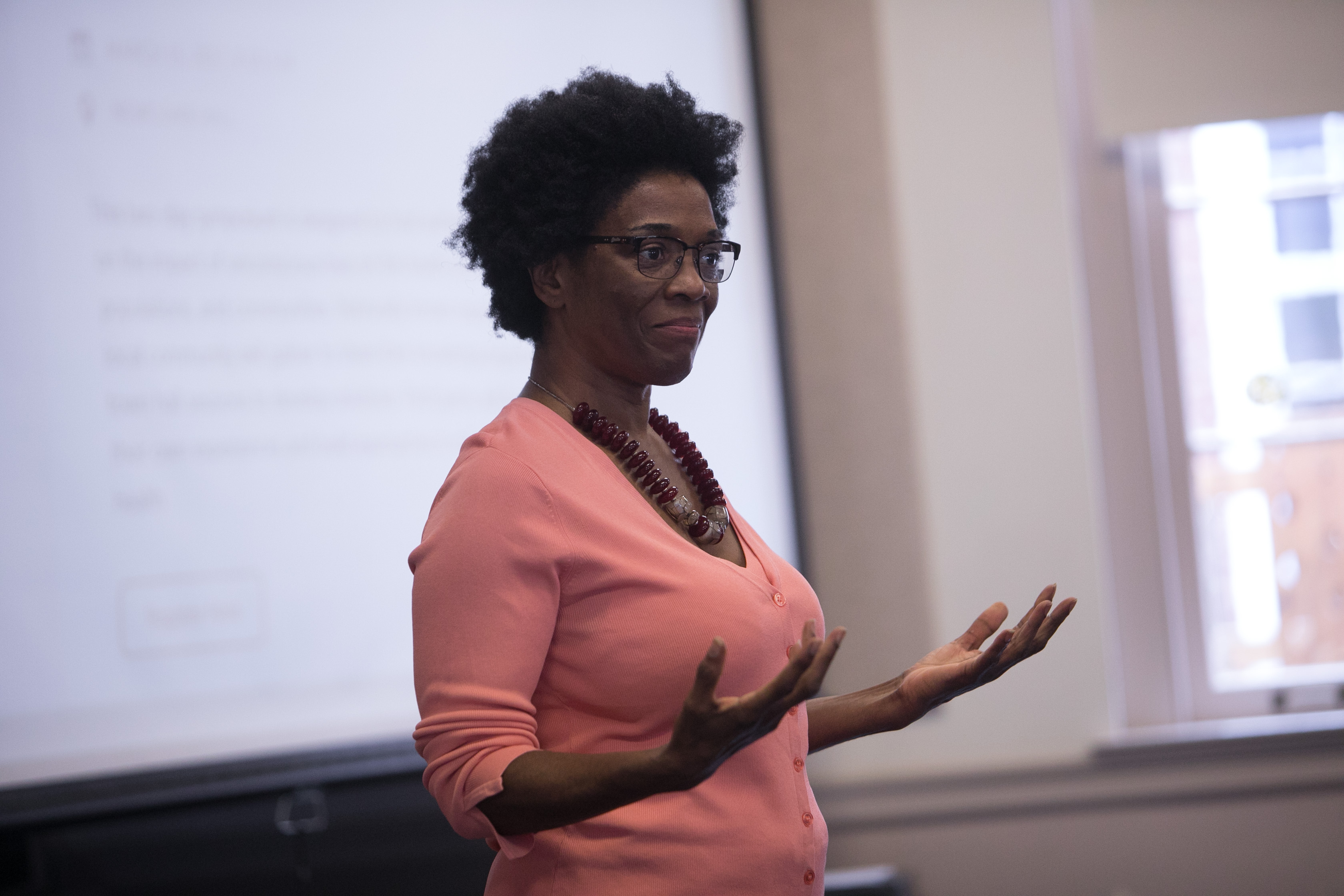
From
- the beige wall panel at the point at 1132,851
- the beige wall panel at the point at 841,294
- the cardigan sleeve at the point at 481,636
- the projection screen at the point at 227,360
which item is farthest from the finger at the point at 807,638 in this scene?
the beige wall panel at the point at 1132,851

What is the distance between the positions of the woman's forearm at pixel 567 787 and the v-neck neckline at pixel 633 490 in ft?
0.76

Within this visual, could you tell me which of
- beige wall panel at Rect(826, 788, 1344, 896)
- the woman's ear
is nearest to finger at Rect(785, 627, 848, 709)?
the woman's ear

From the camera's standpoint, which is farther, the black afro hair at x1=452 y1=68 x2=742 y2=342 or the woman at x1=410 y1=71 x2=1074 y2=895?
the black afro hair at x1=452 y1=68 x2=742 y2=342

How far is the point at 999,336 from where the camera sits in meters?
2.46

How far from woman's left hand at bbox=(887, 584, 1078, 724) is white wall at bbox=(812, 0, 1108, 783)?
1.42 meters

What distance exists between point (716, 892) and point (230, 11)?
1.87 metres

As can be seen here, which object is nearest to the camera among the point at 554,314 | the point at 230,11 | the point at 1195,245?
the point at 554,314

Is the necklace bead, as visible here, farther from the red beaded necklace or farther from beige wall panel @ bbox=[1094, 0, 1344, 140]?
beige wall panel @ bbox=[1094, 0, 1344, 140]

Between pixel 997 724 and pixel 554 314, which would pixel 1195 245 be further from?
pixel 554 314

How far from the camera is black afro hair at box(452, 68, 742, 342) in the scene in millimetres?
995

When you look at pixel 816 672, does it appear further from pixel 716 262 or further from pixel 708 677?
pixel 716 262

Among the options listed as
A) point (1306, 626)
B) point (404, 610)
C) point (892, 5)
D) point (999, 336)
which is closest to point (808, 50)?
point (892, 5)

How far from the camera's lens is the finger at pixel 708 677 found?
71 centimetres

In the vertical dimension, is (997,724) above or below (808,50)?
below
